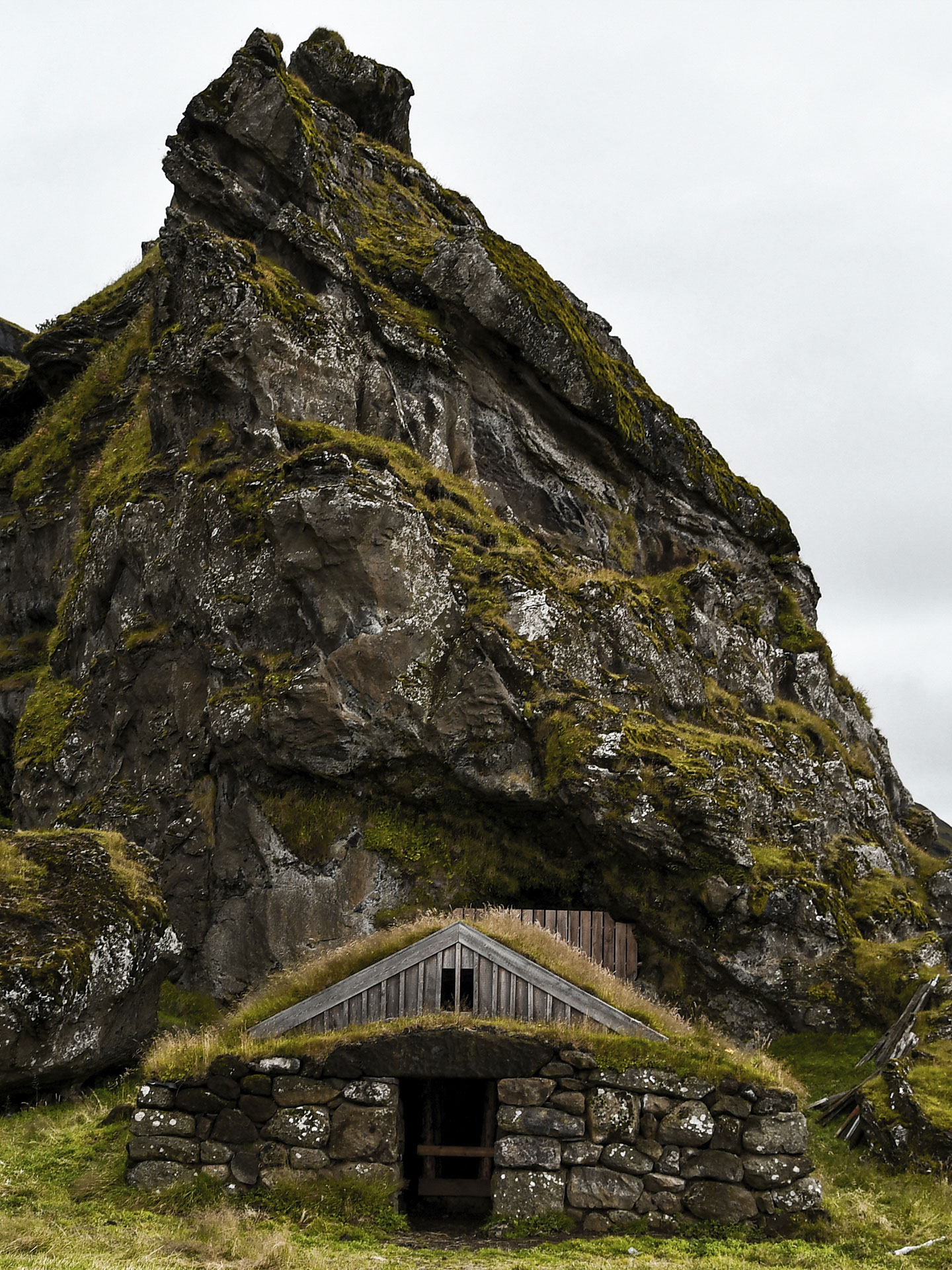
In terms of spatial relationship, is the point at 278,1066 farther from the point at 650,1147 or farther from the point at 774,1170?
the point at 774,1170

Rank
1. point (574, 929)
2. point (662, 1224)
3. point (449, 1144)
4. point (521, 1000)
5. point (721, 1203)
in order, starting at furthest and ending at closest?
point (574, 929) → point (449, 1144) → point (521, 1000) → point (721, 1203) → point (662, 1224)

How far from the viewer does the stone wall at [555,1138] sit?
481 inches

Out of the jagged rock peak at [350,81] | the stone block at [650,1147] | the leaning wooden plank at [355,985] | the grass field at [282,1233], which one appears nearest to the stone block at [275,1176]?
the grass field at [282,1233]

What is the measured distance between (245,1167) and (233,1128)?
0.46 metres

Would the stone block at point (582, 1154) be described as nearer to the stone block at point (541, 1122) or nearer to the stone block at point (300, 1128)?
the stone block at point (541, 1122)

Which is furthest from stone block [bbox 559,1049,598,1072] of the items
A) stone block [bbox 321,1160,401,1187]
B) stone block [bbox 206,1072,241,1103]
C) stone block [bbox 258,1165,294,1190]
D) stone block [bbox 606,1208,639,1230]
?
stone block [bbox 206,1072,241,1103]

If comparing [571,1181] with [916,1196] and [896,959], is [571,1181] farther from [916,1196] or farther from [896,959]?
[896,959]

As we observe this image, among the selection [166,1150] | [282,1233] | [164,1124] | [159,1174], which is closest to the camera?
[282,1233]

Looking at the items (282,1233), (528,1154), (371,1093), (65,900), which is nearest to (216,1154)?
(282,1233)

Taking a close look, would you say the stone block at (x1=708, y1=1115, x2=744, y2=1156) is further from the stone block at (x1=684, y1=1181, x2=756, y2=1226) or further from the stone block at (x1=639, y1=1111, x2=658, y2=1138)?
the stone block at (x1=639, y1=1111, x2=658, y2=1138)

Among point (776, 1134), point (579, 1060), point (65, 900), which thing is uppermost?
point (65, 900)

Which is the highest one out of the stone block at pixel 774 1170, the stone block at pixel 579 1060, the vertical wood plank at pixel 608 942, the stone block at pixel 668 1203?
the vertical wood plank at pixel 608 942

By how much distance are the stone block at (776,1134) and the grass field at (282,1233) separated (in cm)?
87

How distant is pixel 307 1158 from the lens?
1240 cm
